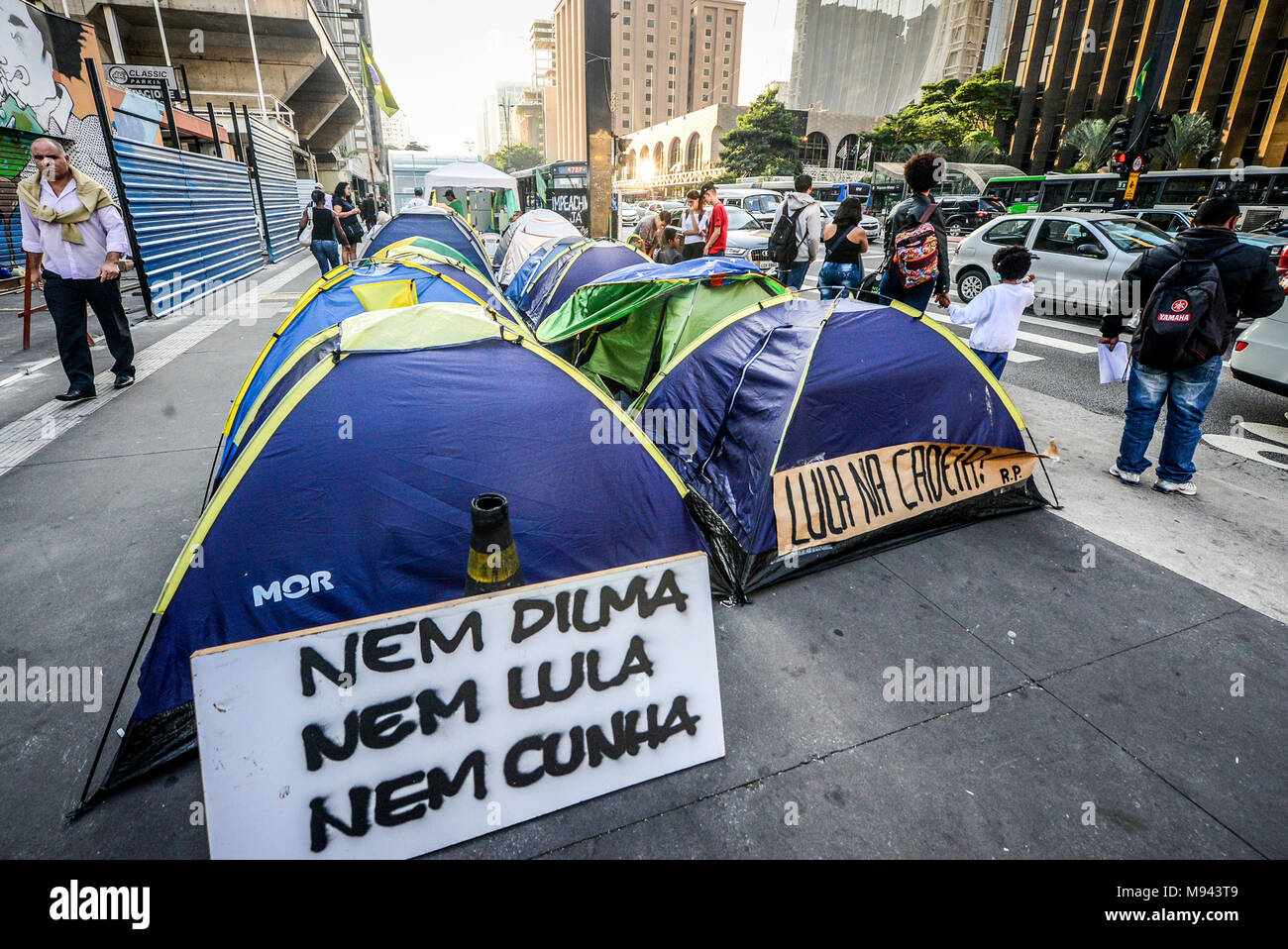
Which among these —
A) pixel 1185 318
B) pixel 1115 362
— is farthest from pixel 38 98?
pixel 1185 318

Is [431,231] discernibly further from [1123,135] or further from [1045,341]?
[1123,135]

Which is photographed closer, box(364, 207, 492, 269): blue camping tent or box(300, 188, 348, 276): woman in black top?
box(300, 188, 348, 276): woman in black top

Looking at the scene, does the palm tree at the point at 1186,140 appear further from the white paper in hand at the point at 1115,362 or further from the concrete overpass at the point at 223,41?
the concrete overpass at the point at 223,41

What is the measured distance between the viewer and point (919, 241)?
4.92 m

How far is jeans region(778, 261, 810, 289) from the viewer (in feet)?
25.7

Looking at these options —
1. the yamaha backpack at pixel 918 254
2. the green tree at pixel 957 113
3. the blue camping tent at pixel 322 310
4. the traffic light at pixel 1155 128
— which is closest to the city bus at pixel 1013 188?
the traffic light at pixel 1155 128

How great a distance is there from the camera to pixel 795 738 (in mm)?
2367

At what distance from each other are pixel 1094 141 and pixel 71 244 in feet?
147

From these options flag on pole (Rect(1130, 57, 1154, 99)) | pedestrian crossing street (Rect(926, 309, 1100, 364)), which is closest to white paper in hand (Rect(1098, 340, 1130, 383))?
pedestrian crossing street (Rect(926, 309, 1100, 364))

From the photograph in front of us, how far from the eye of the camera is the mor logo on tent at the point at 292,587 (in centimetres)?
229

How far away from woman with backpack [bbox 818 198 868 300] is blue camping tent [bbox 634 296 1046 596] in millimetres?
2193

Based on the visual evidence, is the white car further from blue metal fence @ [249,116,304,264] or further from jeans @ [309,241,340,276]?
blue metal fence @ [249,116,304,264]
